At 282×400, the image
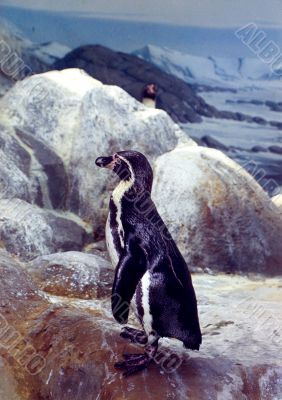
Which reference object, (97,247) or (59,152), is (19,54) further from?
(97,247)

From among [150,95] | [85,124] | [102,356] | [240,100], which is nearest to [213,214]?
[240,100]

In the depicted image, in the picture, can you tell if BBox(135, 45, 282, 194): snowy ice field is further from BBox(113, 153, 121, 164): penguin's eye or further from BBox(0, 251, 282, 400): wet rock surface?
BBox(113, 153, 121, 164): penguin's eye

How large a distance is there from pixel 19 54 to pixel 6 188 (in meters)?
1.48

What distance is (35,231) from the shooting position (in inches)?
245

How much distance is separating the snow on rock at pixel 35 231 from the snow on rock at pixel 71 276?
Result: 33.5 inches

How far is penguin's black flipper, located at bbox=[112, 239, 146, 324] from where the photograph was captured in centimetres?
371

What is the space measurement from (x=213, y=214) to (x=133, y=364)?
286cm

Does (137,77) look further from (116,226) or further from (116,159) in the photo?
(116,226)

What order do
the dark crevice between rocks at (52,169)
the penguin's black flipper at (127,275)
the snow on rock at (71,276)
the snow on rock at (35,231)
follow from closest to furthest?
1. the penguin's black flipper at (127,275)
2. the snow on rock at (71,276)
3. the snow on rock at (35,231)
4. the dark crevice between rocks at (52,169)

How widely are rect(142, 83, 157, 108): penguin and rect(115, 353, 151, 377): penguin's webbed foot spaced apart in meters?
3.69

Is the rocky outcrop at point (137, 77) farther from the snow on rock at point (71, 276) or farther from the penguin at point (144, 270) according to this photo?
the penguin at point (144, 270)

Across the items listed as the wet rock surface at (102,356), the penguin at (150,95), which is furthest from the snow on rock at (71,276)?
the penguin at (150,95)

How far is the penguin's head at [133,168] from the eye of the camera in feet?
12.6

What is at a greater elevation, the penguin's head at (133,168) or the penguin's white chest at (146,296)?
the penguin's head at (133,168)
